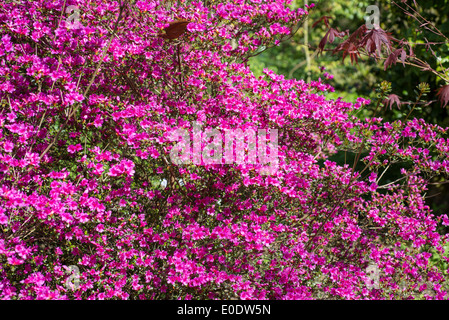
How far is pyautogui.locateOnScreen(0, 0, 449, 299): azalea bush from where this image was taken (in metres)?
2.31

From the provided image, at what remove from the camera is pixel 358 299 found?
8.76 feet

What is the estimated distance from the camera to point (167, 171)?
2.75 m

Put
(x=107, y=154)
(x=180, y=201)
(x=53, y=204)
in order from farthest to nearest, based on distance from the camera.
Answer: (x=180, y=201) < (x=107, y=154) < (x=53, y=204)

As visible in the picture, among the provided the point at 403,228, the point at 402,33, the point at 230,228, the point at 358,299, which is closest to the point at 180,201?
the point at 230,228

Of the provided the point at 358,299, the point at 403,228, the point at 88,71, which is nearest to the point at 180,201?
the point at 88,71

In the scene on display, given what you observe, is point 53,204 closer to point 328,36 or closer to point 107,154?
point 107,154

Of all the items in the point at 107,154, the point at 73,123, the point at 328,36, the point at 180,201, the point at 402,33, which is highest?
the point at 402,33

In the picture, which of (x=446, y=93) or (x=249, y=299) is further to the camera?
(x=446, y=93)

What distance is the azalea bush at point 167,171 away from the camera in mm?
2312

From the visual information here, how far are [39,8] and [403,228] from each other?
8.80 ft

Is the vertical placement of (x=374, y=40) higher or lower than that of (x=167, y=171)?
higher

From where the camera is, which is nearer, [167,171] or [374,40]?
[374,40]
